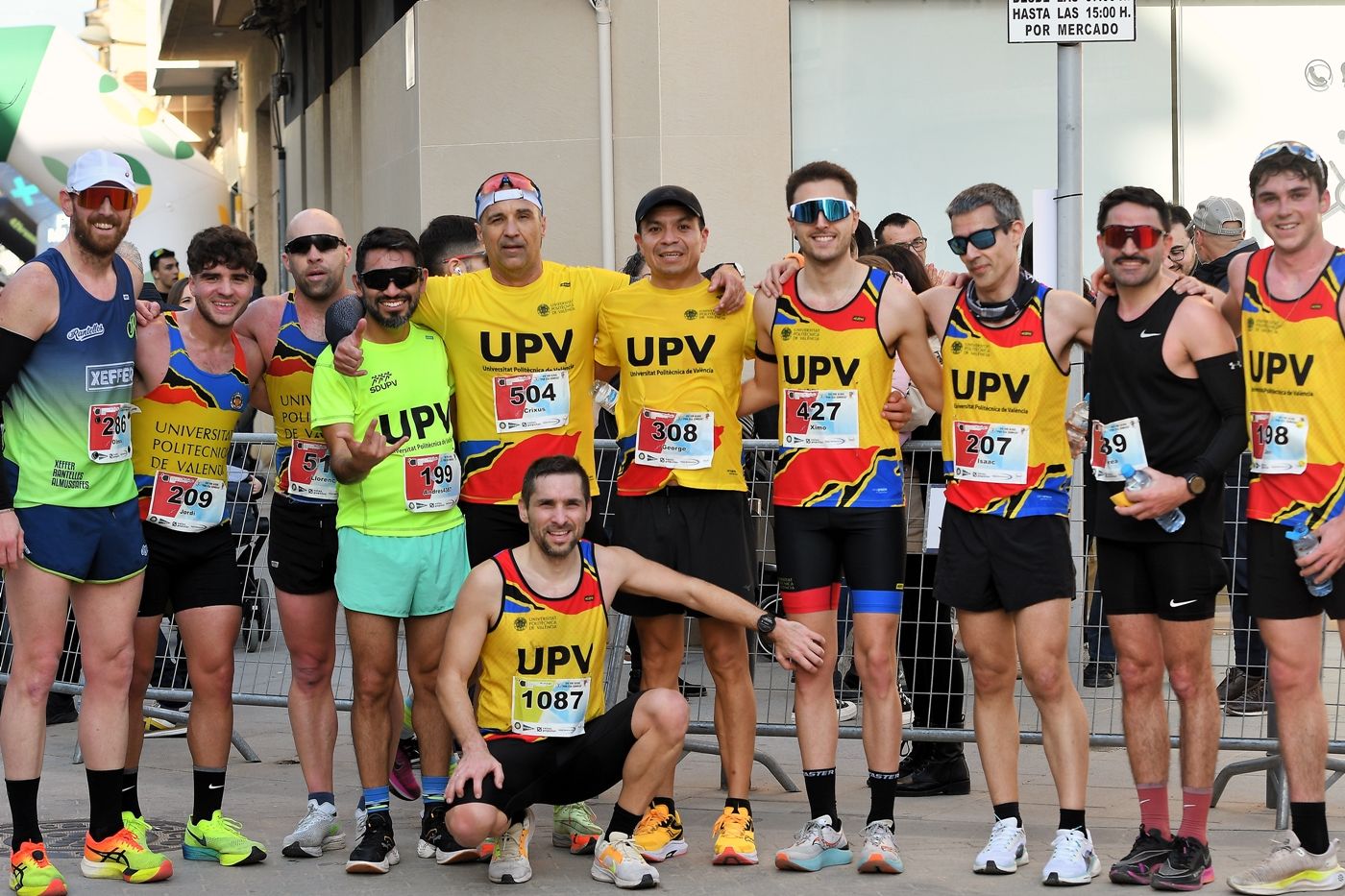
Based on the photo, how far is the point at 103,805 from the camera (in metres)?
5.68

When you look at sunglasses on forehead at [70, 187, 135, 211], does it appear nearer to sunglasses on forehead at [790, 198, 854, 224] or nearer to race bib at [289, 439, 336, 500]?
race bib at [289, 439, 336, 500]

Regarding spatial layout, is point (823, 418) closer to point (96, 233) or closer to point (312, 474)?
point (312, 474)

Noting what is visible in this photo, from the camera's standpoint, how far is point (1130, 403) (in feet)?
18.0

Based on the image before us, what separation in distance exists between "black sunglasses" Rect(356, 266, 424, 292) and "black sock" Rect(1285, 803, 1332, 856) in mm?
3410

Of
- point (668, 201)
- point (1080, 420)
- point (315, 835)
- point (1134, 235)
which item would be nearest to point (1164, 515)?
point (1080, 420)

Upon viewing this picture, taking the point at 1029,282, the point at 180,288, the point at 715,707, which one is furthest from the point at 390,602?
the point at 180,288

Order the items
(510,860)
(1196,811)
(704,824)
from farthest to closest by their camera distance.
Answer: (704,824)
(510,860)
(1196,811)

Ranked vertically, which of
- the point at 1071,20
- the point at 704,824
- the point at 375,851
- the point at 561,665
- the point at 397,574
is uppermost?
the point at 1071,20

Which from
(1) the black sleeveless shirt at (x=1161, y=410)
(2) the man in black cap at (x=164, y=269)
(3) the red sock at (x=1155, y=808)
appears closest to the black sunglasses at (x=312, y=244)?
(1) the black sleeveless shirt at (x=1161, y=410)

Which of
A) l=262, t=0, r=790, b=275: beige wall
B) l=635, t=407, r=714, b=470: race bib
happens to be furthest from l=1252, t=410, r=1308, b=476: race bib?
l=262, t=0, r=790, b=275: beige wall

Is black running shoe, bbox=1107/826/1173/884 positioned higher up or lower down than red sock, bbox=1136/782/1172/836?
lower down

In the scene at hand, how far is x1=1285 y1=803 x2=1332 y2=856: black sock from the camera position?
17.5ft

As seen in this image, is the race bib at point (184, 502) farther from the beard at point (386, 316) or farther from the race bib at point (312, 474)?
the beard at point (386, 316)

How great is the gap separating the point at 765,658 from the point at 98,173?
348 centimetres
